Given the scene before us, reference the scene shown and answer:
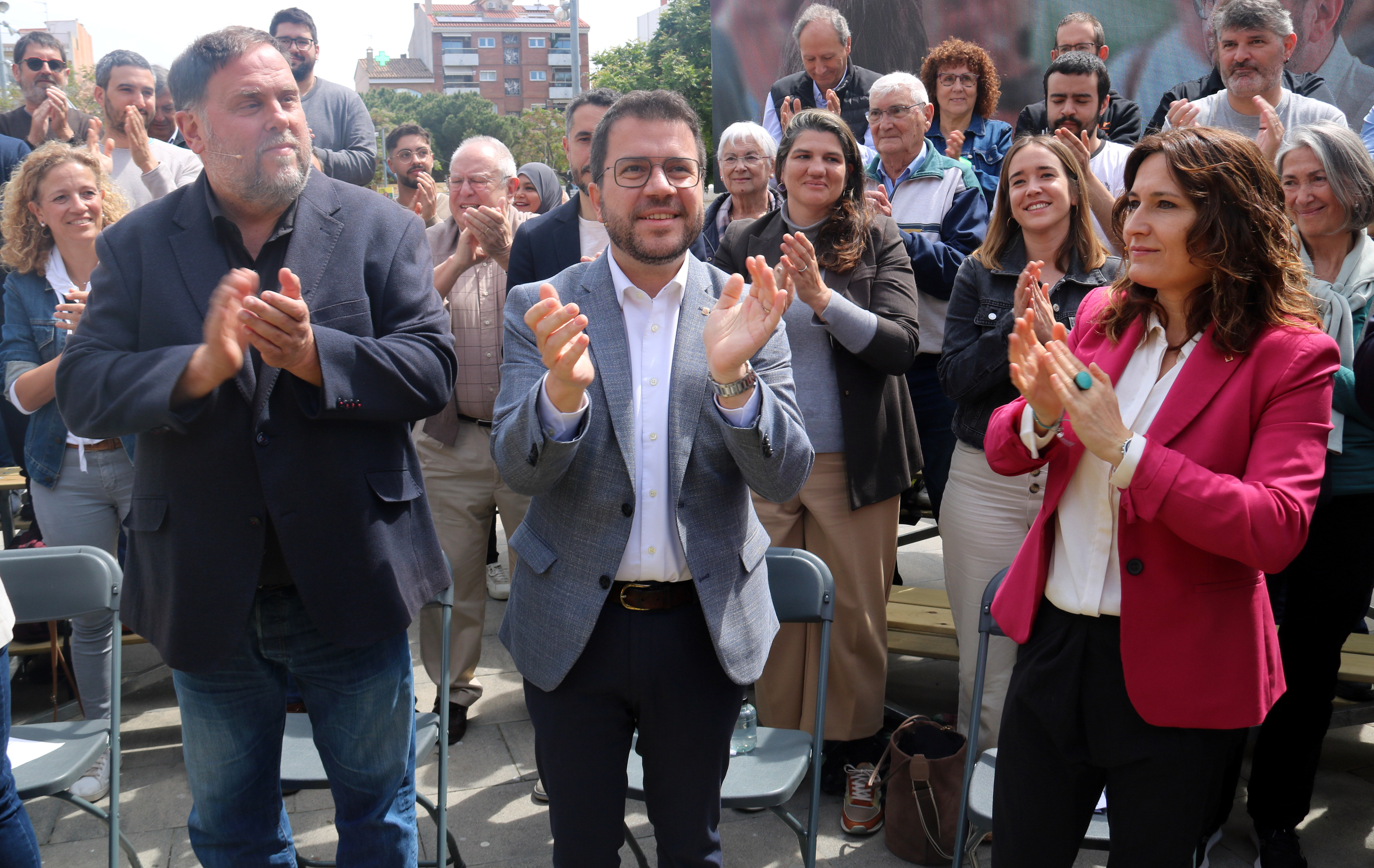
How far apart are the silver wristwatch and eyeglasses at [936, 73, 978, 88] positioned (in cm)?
370

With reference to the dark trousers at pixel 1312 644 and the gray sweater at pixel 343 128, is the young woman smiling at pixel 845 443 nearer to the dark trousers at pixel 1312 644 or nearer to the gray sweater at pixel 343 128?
the dark trousers at pixel 1312 644

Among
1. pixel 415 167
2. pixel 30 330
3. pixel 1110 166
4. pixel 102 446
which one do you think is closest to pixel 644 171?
pixel 102 446

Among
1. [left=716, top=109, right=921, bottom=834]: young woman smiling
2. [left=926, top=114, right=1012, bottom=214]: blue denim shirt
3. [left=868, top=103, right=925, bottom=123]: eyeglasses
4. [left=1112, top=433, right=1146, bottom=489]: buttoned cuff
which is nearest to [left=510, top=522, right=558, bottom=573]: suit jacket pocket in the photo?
[left=1112, top=433, right=1146, bottom=489]: buttoned cuff

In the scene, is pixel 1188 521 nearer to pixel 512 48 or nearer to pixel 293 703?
pixel 293 703

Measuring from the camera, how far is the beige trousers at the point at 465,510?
4074mm

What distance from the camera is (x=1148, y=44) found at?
8656 millimetres

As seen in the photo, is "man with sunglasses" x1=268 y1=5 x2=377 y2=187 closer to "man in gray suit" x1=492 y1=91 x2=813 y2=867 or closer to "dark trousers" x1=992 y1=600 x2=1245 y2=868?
"man in gray suit" x1=492 y1=91 x2=813 y2=867

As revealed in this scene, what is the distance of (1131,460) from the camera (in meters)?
1.88

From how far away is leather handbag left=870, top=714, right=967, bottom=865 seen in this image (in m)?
3.16

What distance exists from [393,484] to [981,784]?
1730 mm

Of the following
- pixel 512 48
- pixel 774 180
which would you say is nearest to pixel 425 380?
pixel 774 180

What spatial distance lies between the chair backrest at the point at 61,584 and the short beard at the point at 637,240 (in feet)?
6.28

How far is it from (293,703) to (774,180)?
3.29 meters

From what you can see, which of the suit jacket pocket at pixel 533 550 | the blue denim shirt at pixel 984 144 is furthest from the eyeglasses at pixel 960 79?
the suit jacket pocket at pixel 533 550
